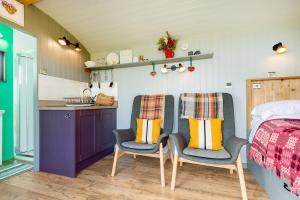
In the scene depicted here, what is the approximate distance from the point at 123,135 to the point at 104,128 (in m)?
0.60

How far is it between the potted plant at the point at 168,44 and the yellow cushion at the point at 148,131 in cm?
103

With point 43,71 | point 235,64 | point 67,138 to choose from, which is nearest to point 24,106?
point 43,71

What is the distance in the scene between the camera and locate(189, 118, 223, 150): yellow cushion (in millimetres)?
1777

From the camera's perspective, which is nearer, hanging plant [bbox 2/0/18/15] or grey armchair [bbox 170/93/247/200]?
grey armchair [bbox 170/93/247/200]

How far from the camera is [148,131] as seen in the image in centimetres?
211

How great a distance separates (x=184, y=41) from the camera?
2434 millimetres

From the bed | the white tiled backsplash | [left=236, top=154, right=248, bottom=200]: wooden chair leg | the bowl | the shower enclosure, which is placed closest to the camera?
the bed

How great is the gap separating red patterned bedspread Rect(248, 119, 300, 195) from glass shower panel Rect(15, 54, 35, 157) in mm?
3180

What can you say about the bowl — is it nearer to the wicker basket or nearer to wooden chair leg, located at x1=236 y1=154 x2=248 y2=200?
the wicker basket

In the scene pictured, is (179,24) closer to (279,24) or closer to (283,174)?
(279,24)

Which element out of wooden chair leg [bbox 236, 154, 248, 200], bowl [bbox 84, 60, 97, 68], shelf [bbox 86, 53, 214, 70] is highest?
bowl [bbox 84, 60, 97, 68]

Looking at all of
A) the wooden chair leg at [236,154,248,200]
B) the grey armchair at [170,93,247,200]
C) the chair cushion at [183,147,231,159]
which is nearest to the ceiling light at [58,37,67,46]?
the grey armchair at [170,93,247,200]

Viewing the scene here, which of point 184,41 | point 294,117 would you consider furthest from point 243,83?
point 184,41

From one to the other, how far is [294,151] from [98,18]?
8.32 ft
